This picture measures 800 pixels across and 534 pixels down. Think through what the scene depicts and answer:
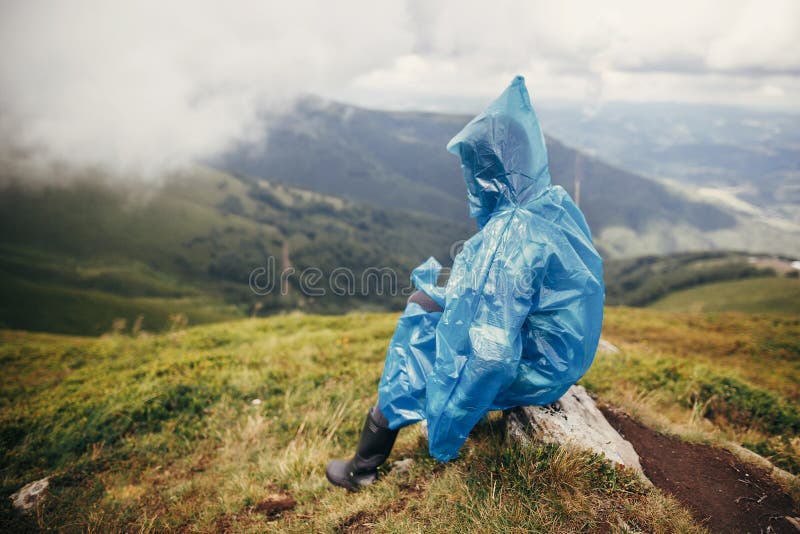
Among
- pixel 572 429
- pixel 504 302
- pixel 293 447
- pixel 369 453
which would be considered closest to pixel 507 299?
pixel 504 302

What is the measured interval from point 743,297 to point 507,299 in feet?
337

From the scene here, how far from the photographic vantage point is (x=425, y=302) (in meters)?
3.71

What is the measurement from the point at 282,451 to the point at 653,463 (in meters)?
3.99

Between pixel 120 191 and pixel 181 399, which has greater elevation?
pixel 120 191

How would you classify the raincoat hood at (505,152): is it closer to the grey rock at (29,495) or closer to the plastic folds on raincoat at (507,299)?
the plastic folds on raincoat at (507,299)

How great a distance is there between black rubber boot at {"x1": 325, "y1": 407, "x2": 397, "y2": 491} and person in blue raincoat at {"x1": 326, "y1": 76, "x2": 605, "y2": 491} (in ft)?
1.17

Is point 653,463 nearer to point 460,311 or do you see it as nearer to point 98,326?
point 460,311

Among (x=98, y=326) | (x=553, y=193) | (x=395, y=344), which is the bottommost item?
(x=98, y=326)

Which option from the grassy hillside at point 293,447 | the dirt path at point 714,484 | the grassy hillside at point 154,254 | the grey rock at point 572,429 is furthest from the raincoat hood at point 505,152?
the grassy hillside at point 154,254

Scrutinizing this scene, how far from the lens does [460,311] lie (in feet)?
10.3

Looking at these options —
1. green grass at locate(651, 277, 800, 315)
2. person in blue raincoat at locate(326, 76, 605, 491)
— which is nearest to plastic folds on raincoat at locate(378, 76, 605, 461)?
person in blue raincoat at locate(326, 76, 605, 491)

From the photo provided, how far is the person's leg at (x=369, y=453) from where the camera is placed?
3.88 m

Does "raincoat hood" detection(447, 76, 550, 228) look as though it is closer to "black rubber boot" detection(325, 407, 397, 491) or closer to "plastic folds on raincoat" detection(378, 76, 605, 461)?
"plastic folds on raincoat" detection(378, 76, 605, 461)

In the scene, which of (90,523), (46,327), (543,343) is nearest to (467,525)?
(543,343)
